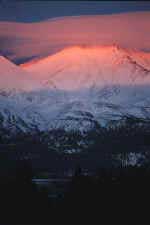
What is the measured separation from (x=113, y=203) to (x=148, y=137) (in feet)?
475

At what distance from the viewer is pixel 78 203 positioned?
133ft

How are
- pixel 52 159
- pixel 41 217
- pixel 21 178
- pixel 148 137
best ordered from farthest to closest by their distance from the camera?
pixel 148 137 < pixel 52 159 < pixel 21 178 < pixel 41 217

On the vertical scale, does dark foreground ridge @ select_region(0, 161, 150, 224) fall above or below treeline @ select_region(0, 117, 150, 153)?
below

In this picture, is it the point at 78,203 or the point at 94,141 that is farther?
the point at 94,141

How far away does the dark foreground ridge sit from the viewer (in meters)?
38.0

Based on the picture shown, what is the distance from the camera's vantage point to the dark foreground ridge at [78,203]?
125 feet

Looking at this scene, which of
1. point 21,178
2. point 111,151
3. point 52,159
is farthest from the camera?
point 111,151

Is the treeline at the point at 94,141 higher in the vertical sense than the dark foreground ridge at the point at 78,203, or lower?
higher

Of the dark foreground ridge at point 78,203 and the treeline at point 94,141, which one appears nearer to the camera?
the dark foreground ridge at point 78,203

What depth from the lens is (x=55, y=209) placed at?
40.2 meters

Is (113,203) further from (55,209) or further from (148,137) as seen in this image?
(148,137)

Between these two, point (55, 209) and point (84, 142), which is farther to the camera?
point (84, 142)

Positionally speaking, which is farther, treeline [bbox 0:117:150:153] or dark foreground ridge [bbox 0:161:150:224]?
treeline [bbox 0:117:150:153]

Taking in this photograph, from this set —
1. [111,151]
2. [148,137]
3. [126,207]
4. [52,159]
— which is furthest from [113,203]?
[148,137]
